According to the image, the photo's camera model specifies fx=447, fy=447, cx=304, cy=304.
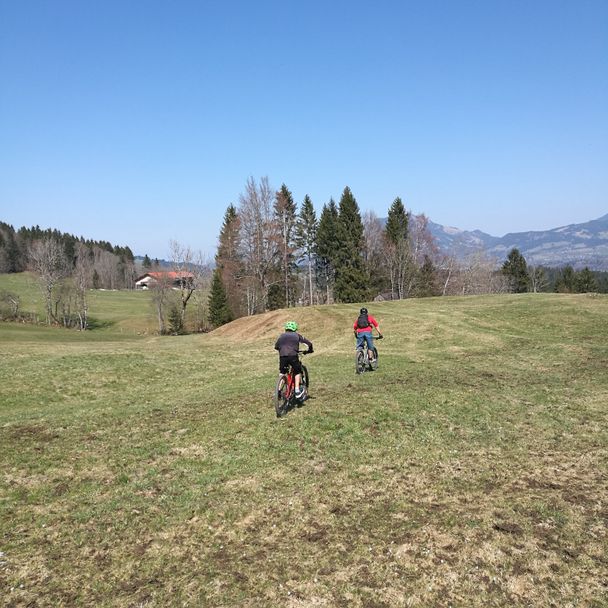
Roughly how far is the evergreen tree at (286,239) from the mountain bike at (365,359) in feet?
147

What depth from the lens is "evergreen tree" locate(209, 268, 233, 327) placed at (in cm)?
6738

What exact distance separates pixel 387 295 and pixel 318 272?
48.5ft

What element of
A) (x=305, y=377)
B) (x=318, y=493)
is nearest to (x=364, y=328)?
(x=305, y=377)

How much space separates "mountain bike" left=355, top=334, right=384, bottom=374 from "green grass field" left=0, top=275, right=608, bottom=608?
77 cm

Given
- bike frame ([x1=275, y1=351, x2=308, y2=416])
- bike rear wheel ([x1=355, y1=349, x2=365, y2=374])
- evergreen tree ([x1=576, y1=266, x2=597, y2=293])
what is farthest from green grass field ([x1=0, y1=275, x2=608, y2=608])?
evergreen tree ([x1=576, y1=266, x2=597, y2=293])

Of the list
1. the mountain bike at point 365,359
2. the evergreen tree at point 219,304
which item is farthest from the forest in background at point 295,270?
the mountain bike at point 365,359

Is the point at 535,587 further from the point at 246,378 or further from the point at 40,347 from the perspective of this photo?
the point at 40,347

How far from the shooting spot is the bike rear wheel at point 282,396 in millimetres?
13344

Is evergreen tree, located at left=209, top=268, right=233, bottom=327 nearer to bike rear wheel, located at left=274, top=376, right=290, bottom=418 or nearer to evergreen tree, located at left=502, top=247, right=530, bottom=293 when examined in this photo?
bike rear wheel, located at left=274, top=376, right=290, bottom=418

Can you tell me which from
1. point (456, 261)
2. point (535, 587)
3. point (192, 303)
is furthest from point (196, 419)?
point (456, 261)

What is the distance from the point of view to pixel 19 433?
1305cm

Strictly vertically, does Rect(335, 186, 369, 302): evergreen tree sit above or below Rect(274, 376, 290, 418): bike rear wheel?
above

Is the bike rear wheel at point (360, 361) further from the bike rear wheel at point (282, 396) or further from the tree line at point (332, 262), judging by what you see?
the tree line at point (332, 262)

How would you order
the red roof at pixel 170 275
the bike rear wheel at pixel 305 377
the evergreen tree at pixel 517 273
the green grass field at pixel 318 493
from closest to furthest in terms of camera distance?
the green grass field at pixel 318 493 < the bike rear wheel at pixel 305 377 < the red roof at pixel 170 275 < the evergreen tree at pixel 517 273
